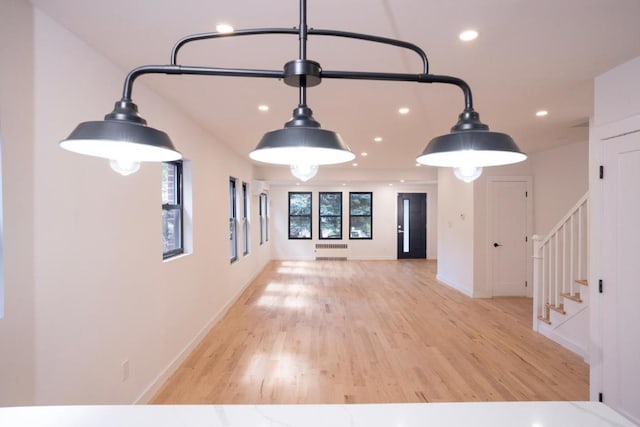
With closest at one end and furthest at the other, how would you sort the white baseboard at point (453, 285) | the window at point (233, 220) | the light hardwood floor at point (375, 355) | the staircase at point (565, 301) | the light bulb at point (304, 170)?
the light bulb at point (304, 170)
the light hardwood floor at point (375, 355)
the staircase at point (565, 301)
the window at point (233, 220)
the white baseboard at point (453, 285)

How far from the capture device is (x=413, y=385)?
2.92 metres

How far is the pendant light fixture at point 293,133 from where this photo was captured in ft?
2.66

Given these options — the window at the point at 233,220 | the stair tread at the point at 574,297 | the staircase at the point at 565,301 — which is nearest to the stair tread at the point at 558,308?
the staircase at the point at 565,301

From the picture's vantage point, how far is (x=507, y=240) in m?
6.00

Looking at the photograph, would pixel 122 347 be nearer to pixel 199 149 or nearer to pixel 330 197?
pixel 199 149

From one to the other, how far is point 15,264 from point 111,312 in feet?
2.78

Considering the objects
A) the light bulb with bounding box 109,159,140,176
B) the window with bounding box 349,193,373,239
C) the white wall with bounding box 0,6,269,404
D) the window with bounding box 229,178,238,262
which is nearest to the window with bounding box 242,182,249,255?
the window with bounding box 229,178,238,262

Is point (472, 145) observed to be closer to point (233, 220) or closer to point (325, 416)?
point (325, 416)

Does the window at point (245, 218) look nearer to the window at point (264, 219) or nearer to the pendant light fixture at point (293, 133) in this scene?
the window at point (264, 219)

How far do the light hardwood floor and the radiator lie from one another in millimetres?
4167

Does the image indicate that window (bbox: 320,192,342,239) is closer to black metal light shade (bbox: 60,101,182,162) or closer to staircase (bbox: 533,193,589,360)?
staircase (bbox: 533,193,589,360)

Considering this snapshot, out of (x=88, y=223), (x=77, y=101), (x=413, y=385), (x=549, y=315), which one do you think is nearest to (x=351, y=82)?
(x=77, y=101)

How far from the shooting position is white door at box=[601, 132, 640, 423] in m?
2.34

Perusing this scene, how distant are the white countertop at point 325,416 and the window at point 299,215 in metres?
9.31
